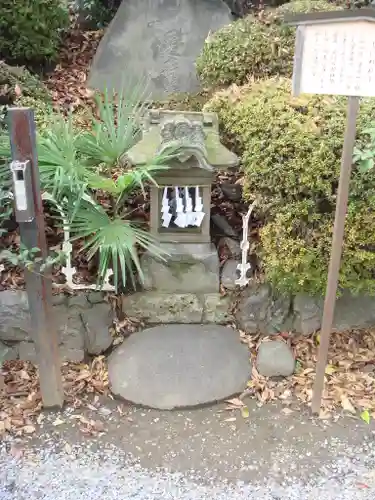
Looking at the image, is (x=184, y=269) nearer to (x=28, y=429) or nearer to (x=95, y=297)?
(x=95, y=297)

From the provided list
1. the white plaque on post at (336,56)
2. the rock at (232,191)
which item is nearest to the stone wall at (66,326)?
the rock at (232,191)

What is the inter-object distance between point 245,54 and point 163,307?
2.72 meters

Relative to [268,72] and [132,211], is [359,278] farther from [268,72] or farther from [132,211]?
[268,72]

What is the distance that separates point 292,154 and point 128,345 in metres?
1.77

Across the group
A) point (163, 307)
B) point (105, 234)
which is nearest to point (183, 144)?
point (105, 234)

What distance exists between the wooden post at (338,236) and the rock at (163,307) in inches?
41.9

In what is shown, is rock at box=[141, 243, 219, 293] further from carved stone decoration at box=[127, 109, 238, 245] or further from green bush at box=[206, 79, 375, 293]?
green bush at box=[206, 79, 375, 293]

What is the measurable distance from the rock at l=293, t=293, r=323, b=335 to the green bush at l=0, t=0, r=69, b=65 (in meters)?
4.23

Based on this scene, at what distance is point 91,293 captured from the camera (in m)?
3.89

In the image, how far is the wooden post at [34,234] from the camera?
9.47 ft

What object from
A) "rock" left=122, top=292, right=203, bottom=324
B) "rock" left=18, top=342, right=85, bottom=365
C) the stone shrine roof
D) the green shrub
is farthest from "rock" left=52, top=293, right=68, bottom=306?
the green shrub

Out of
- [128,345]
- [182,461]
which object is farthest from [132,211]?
[182,461]

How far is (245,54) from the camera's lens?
17.1 feet

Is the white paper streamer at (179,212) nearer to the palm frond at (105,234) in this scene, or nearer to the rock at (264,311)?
the palm frond at (105,234)
